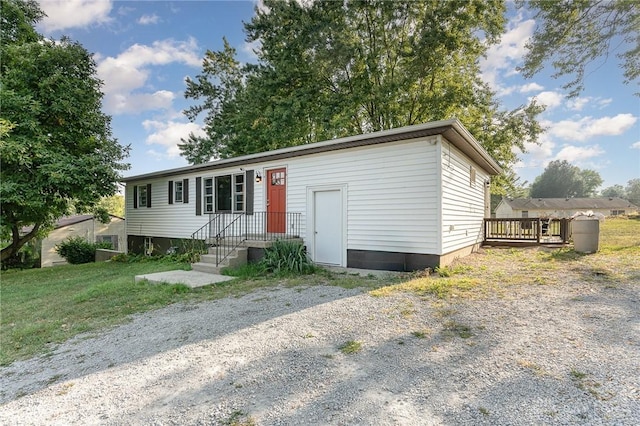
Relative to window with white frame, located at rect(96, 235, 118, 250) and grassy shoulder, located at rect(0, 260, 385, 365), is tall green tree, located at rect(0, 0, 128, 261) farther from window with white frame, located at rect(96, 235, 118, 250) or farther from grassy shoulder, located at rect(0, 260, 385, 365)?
window with white frame, located at rect(96, 235, 118, 250)

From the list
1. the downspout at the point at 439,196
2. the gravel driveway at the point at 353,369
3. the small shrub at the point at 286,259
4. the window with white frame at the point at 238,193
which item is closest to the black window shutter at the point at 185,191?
the window with white frame at the point at 238,193

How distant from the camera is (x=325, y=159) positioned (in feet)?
27.2

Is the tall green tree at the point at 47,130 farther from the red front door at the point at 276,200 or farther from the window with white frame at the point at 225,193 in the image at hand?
the red front door at the point at 276,200

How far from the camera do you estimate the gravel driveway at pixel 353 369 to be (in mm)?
2211

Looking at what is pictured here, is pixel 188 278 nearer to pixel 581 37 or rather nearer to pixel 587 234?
pixel 587 234

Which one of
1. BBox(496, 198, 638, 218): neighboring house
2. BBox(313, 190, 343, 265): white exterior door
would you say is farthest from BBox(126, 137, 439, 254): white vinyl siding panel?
BBox(496, 198, 638, 218): neighboring house

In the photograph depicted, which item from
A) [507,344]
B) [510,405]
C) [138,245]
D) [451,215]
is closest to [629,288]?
[451,215]

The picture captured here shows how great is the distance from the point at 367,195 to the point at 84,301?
5.94 m

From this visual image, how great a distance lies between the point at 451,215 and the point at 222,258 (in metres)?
5.71

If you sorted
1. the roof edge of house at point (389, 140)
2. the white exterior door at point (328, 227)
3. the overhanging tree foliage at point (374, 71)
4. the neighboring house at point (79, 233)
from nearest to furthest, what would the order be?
the roof edge of house at point (389, 140) → the white exterior door at point (328, 227) → the overhanging tree foliage at point (374, 71) → the neighboring house at point (79, 233)

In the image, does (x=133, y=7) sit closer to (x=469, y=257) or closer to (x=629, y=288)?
(x=469, y=257)

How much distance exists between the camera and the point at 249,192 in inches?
391

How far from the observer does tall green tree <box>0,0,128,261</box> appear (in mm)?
9258

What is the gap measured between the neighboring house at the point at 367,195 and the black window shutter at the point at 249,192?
3cm
